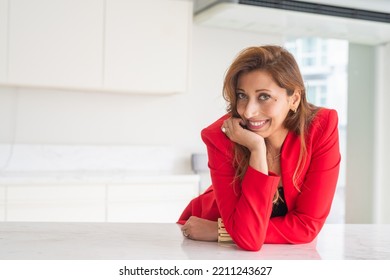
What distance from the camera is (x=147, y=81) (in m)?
4.38

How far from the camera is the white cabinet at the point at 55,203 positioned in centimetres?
379

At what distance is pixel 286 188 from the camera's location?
167cm

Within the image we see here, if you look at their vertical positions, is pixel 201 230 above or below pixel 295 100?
below

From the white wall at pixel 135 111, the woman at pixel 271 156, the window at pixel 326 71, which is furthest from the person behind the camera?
the window at pixel 326 71

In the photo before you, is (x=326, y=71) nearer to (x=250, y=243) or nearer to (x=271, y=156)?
(x=271, y=156)

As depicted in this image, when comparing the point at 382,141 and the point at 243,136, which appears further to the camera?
the point at 382,141

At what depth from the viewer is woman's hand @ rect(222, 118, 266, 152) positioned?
162 cm

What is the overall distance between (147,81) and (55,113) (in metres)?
Answer: 0.82

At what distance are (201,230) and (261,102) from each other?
414mm

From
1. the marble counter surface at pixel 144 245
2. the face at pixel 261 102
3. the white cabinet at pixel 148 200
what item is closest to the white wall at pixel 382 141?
the white cabinet at pixel 148 200

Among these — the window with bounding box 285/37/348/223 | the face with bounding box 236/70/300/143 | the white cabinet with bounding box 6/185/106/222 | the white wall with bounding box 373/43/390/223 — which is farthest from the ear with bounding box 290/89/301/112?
the white wall with bounding box 373/43/390/223

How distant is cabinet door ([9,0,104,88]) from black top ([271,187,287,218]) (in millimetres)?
2757

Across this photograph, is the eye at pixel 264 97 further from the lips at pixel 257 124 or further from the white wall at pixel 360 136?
the white wall at pixel 360 136

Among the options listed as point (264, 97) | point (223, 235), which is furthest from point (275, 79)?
point (223, 235)
